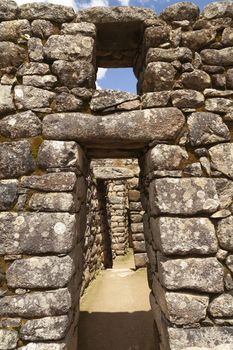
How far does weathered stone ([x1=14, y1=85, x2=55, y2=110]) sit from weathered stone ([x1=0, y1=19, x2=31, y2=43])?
1.85ft

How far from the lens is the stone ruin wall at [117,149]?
2322mm

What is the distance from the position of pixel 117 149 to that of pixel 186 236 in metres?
1.24

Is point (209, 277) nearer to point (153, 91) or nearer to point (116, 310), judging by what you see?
point (153, 91)

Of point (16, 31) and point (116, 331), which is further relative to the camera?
point (116, 331)

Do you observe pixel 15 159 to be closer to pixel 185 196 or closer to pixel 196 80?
pixel 185 196

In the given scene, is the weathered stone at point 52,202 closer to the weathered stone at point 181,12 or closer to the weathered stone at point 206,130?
the weathered stone at point 206,130

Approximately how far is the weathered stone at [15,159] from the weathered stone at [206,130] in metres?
1.63

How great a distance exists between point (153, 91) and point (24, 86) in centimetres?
133

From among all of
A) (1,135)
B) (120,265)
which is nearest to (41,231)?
(1,135)

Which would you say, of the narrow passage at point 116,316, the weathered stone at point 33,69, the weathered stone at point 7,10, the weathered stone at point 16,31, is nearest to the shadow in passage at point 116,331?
the narrow passage at point 116,316

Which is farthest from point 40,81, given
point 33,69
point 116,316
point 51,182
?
point 116,316

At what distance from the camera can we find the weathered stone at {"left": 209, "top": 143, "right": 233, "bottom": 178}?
2.56 meters

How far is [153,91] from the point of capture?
276 centimetres

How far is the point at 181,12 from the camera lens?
9.23 ft
